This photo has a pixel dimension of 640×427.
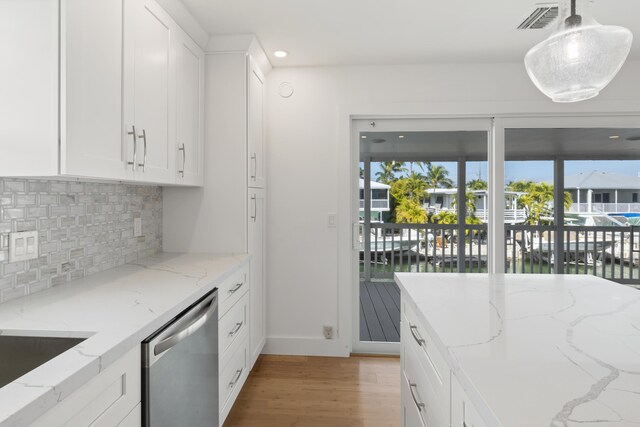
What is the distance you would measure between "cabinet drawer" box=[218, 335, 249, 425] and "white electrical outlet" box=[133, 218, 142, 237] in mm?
907

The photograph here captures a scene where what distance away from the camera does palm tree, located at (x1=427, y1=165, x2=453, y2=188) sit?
3.16m

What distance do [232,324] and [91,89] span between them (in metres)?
1.33

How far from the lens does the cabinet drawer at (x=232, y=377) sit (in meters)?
1.90

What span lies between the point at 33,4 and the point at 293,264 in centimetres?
228

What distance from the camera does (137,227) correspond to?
2230mm

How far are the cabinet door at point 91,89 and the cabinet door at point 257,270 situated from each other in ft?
3.81

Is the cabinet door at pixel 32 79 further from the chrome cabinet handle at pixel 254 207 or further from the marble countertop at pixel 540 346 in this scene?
the chrome cabinet handle at pixel 254 207

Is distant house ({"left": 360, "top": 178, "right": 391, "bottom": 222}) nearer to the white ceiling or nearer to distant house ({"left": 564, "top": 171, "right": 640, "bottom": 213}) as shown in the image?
the white ceiling

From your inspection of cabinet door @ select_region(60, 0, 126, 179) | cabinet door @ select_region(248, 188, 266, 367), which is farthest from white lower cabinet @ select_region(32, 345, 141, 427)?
cabinet door @ select_region(248, 188, 266, 367)

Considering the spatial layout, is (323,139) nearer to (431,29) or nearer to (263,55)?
(263,55)

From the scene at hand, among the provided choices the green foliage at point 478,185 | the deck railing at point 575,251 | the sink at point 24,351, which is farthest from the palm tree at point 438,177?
the sink at point 24,351

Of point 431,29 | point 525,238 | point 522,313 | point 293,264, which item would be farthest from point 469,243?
point 522,313

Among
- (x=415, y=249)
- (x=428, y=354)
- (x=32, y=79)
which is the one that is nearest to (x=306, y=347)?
(x=415, y=249)

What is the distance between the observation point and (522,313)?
4.03ft
